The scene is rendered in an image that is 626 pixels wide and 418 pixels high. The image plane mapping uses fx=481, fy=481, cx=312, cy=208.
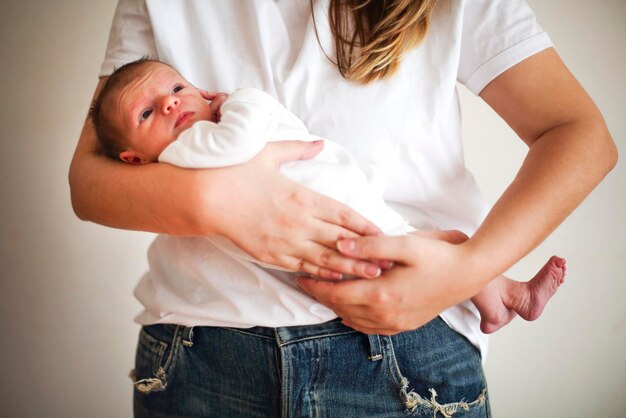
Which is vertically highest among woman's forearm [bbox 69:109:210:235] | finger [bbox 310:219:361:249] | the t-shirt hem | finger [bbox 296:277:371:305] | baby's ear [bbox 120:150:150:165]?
the t-shirt hem

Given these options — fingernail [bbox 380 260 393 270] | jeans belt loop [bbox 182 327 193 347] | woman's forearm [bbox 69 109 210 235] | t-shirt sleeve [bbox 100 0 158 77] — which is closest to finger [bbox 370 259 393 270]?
fingernail [bbox 380 260 393 270]

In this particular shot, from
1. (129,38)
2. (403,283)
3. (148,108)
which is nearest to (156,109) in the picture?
(148,108)

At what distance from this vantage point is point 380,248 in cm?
71

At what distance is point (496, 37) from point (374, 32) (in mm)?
214

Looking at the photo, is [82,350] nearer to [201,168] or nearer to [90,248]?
[90,248]

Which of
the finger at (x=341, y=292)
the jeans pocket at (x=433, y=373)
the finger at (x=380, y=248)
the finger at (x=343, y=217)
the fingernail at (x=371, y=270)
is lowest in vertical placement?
the jeans pocket at (x=433, y=373)

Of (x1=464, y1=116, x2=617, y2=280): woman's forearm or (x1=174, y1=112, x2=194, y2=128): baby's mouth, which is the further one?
(x1=174, y1=112, x2=194, y2=128): baby's mouth

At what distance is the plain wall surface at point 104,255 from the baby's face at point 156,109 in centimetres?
71

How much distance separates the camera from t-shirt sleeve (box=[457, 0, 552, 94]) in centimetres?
83

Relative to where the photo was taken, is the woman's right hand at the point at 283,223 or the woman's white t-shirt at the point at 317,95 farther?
the woman's white t-shirt at the point at 317,95

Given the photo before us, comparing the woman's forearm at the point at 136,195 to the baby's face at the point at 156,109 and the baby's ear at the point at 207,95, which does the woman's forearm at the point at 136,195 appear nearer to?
the baby's face at the point at 156,109

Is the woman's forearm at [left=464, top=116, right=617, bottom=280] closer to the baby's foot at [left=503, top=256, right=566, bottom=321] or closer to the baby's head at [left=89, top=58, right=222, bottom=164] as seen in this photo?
the baby's foot at [left=503, top=256, right=566, bottom=321]

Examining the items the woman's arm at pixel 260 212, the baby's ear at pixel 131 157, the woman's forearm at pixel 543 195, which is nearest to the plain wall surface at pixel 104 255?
the baby's ear at pixel 131 157

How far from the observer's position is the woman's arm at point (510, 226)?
0.73m
